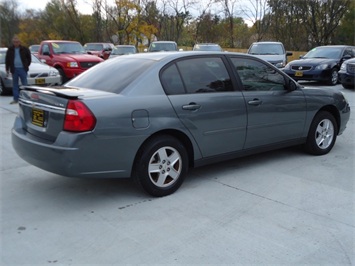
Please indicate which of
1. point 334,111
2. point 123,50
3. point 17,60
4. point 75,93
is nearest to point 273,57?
point 123,50

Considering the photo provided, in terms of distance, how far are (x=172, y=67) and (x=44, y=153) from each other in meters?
1.59

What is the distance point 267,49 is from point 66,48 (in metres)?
8.40

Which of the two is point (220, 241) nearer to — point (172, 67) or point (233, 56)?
point (172, 67)

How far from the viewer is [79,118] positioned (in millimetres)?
3510

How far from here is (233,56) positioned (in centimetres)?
475

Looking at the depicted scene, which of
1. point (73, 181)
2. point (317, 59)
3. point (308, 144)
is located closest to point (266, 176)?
point (308, 144)

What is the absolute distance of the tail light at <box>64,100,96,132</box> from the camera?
351 cm

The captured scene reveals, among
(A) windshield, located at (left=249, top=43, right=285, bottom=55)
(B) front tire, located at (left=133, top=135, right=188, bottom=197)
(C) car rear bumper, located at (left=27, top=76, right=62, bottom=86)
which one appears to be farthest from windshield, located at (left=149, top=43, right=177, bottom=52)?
(B) front tire, located at (left=133, top=135, right=188, bottom=197)

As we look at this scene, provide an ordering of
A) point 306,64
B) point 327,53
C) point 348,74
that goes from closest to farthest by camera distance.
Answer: point 348,74
point 306,64
point 327,53

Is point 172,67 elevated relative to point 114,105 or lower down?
elevated

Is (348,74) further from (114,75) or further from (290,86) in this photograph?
(114,75)

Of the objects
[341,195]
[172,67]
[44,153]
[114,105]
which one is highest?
[172,67]

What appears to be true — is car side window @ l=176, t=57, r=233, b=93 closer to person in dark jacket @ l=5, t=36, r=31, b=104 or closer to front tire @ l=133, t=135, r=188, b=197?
front tire @ l=133, t=135, r=188, b=197

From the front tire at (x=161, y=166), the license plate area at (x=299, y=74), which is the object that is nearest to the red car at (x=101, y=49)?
the license plate area at (x=299, y=74)
